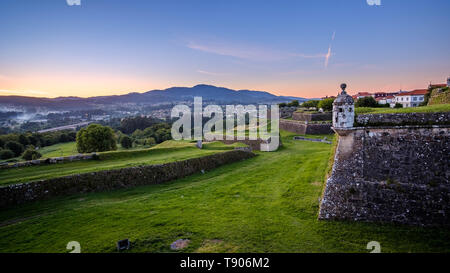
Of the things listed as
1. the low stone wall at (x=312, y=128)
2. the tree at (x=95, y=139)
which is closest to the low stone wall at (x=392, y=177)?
the tree at (x=95, y=139)

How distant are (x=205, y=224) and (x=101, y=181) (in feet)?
30.4

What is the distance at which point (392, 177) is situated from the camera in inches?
358

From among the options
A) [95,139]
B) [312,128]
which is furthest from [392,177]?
[95,139]

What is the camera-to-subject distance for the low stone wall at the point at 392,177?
27.8 feet

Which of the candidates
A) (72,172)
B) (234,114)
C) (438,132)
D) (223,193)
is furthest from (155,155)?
(234,114)

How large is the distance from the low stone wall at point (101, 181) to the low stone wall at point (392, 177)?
501 inches

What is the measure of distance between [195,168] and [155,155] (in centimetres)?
555

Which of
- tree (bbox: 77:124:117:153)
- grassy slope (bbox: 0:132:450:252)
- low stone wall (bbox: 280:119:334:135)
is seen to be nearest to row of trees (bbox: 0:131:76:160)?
tree (bbox: 77:124:117:153)

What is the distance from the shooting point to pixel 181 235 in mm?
9438

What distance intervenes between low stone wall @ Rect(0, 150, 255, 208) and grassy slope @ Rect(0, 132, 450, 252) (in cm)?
69

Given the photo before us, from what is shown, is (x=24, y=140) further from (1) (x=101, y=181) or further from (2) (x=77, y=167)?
(1) (x=101, y=181)

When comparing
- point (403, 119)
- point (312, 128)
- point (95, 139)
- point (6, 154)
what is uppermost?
point (403, 119)

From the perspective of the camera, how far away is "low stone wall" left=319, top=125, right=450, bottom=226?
8.48m
